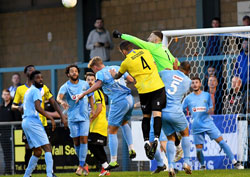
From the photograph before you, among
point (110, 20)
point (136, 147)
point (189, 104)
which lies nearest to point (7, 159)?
point (136, 147)

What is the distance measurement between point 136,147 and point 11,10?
324 inches

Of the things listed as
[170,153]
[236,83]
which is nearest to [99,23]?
[236,83]

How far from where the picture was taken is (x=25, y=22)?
21.7 meters

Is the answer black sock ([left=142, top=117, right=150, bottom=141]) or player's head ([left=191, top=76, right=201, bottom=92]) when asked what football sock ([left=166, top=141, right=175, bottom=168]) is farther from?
player's head ([left=191, top=76, right=201, bottom=92])

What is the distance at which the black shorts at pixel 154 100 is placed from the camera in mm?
10727

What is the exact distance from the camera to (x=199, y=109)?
14.6m

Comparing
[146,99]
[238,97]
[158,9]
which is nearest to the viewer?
[146,99]

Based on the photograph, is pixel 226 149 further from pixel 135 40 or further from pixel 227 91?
pixel 135 40

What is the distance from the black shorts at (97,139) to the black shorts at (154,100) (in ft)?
10.0

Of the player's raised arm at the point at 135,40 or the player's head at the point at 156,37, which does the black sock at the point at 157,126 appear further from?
the player's head at the point at 156,37

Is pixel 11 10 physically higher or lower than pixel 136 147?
higher

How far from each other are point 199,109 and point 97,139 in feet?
7.74

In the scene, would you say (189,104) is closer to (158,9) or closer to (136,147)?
(136,147)

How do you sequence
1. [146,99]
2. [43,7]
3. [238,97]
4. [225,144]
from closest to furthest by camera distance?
[146,99] → [225,144] → [238,97] → [43,7]
